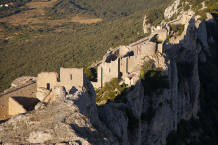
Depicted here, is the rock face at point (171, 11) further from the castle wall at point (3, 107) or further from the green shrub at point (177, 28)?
the castle wall at point (3, 107)

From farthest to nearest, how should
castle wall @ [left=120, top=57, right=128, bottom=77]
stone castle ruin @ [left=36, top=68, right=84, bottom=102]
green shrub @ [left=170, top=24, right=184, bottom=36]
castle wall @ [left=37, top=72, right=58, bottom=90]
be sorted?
1. green shrub @ [left=170, top=24, right=184, bottom=36]
2. castle wall @ [left=120, top=57, right=128, bottom=77]
3. castle wall @ [left=37, top=72, right=58, bottom=90]
4. stone castle ruin @ [left=36, top=68, right=84, bottom=102]

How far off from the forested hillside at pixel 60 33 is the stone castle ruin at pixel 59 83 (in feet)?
113

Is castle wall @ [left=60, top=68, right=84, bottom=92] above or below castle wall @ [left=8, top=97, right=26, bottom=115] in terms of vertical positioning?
above

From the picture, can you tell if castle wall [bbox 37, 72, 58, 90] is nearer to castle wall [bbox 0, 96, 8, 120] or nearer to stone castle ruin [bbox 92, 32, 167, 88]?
castle wall [bbox 0, 96, 8, 120]

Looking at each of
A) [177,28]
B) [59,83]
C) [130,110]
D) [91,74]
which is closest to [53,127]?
[59,83]

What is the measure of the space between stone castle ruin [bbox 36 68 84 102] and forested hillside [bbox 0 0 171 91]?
3437cm

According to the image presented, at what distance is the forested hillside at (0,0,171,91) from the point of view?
2411 inches

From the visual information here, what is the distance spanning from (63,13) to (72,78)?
120103mm

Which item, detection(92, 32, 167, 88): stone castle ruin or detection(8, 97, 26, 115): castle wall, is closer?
detection(8, 97, 26, 115): castle wall

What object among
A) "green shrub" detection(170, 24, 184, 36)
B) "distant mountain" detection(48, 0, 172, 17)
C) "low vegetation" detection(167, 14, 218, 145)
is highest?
"distant mountain" detection(48, 0, 172, 17)

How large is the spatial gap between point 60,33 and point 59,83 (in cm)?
8653

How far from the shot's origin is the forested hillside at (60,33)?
61250mm

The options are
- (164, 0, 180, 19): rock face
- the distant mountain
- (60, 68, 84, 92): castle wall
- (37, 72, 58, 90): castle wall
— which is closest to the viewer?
(60, 68, 84, 92): castle wall

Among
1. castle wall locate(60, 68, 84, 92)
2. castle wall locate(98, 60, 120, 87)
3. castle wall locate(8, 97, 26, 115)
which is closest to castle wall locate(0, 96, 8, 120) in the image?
castle wall locate(8, 97, 26, 115)
